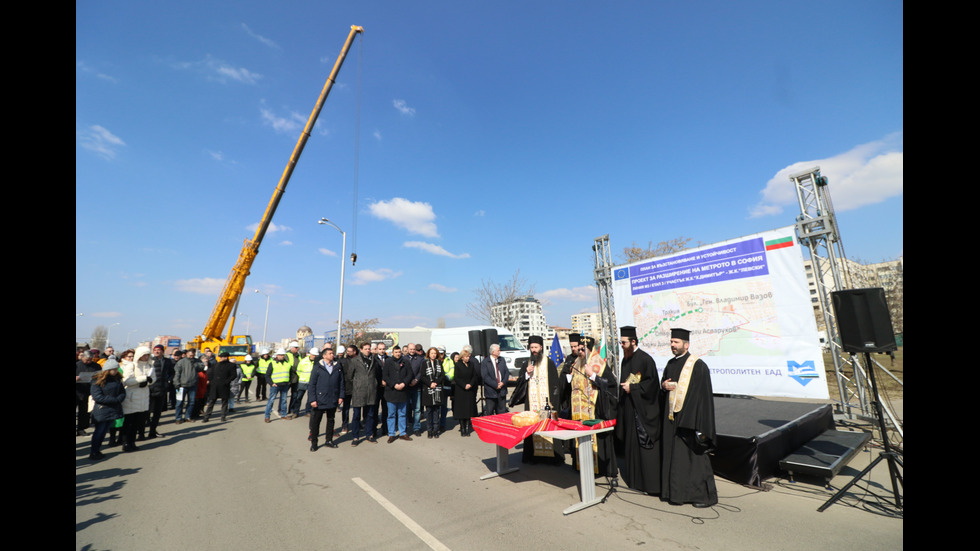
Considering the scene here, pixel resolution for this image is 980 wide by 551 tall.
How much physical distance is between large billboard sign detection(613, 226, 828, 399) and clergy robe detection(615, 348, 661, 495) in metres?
4.69

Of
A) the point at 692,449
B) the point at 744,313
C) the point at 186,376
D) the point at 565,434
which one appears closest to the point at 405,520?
the point at 565,434

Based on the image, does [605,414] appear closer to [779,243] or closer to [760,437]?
[760,437]

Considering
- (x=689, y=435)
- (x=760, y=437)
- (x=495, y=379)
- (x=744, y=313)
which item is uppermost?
(x=744, y=313)

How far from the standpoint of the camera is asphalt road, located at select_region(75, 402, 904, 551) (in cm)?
366

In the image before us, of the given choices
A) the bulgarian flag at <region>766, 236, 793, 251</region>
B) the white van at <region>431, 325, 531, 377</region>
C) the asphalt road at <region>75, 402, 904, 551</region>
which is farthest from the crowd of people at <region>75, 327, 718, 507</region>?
the white van at <region>431, 325, 531, 377</region>

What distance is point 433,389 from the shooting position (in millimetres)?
8320

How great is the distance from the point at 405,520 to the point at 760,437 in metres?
4.55

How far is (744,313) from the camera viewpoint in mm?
8500

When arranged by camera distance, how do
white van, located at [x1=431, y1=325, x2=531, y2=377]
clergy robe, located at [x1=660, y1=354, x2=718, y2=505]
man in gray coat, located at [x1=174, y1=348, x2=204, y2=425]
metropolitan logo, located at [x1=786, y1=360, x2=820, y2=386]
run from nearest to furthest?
clergy robe, located at [x1=660, y1=354, x2=718, y2=505]
metropolitan logo, located at [x1=786, y1=360, x2=820, y2=386]
man in gray coat, located at [x1=174, y1=348, x2=204, y2=425]
white van, located at [x1=431, y1=325, x2=531, y2=377]

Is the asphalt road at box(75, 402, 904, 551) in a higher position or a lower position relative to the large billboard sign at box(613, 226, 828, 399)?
lower

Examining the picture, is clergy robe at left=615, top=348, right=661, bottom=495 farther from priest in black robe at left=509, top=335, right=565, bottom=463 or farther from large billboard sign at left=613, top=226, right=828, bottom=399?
large billboard sign at left=613, top=226, right=828, bottom=399

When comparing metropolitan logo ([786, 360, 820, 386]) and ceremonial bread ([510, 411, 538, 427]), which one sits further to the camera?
metropolitan logo ([786, 360, 820, 386])
